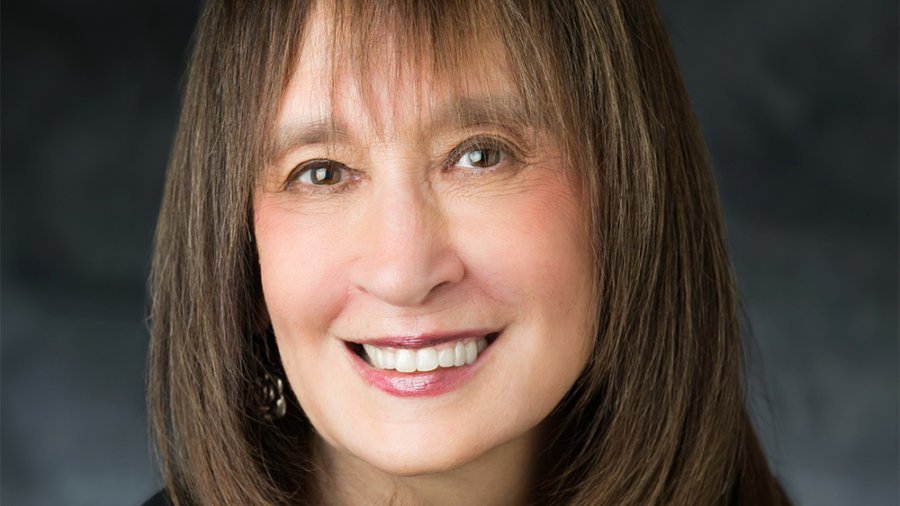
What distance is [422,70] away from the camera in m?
2.29

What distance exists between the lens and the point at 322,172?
2.38 meters

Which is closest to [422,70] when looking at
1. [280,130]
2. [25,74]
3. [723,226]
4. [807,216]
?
[280,130]

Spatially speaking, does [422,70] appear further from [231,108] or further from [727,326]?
[727,326]

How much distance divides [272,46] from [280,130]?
5.6 inches

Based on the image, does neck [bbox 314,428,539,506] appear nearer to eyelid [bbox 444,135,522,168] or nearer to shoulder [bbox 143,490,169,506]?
shoulder [bbox 143,490,169,506]

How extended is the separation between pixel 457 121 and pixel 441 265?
0.23 metres

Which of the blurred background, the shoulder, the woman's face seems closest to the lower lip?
the woman's face

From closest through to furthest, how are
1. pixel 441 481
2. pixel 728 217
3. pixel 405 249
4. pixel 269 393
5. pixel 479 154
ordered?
pixel 405 249 < pixel 479 154 < pixel 441 481 < pixel 269 393 < pixel 728 217

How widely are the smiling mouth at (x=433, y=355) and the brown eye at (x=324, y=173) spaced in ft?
0.95

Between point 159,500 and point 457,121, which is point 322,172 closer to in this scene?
point 457,121

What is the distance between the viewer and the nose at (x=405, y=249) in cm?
225

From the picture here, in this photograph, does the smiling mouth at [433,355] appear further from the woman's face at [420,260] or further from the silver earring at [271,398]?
the silver earring at [271,398]

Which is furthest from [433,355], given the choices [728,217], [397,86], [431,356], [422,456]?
[728,217]

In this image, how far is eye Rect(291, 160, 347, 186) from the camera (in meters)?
2.37
